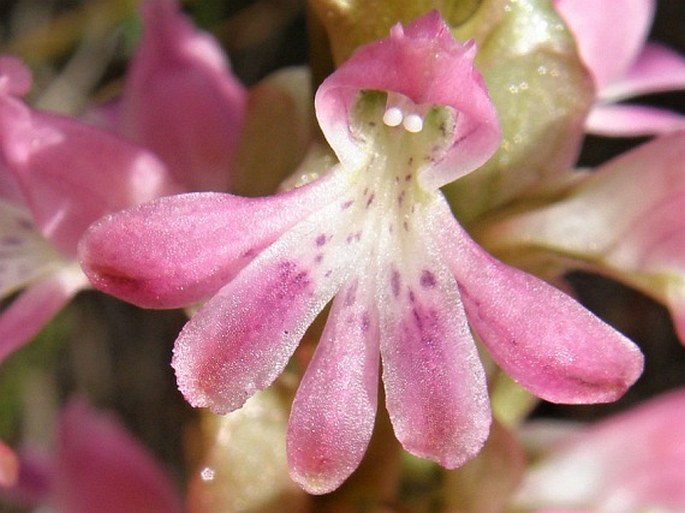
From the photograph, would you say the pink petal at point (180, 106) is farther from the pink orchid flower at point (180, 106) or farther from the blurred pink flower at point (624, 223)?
the blurred pink flower at point (624, 223)

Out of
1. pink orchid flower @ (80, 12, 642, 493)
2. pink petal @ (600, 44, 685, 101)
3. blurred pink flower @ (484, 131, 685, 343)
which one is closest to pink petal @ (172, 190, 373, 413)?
pink orchid flower @ (80, 12, 642, 493)

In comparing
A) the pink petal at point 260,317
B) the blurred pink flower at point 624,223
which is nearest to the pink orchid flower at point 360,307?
the pink petal at point 260,317

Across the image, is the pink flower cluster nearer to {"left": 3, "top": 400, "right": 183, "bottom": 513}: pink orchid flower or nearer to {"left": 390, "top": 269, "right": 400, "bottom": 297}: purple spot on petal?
{"left": 390, "top": 269, "right": 400, "bottom": 297}: purple spot on petal

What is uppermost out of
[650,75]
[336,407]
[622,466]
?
[336,407]

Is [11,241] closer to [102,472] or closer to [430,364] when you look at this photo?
[102,472]

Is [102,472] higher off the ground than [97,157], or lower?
lower

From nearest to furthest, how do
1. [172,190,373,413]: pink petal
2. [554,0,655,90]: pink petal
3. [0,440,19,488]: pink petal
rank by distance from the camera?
[172,190,373,413]: pink petal
[0,440,19,488]: pink petal
[554,0,655,90]: pink petal

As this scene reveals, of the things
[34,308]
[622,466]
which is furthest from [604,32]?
[34,308]
